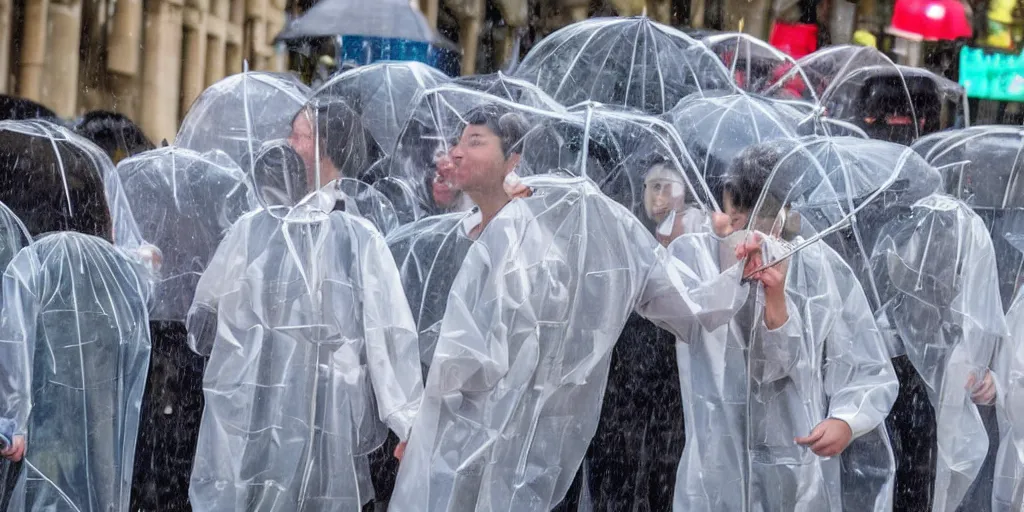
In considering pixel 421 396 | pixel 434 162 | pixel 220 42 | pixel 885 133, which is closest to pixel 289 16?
pixel 220 42

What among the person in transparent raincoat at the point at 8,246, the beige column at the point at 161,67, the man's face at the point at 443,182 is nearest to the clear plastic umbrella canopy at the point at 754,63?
the man's face at the point at 443,182

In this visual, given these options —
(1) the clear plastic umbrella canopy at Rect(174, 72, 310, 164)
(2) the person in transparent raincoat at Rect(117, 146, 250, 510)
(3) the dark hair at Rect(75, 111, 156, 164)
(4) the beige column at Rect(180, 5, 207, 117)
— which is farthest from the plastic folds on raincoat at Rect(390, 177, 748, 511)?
(4) the beige column at Rect(180, 5, 207, 117)

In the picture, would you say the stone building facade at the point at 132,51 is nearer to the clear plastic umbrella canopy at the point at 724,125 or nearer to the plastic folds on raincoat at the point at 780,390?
the clear plastic umbrella canopy at the point at 724,125

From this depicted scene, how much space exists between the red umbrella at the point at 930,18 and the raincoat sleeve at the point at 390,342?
25.0 feet

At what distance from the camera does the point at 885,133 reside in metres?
7.66

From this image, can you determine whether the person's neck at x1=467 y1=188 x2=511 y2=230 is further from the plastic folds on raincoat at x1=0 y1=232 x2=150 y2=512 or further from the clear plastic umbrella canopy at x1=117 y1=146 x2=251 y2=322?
the clear plastic umbrella canopy at x1=117 y1=146 x2=251 y2=322

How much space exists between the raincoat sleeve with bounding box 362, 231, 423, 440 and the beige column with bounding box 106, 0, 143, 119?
723 centimetres

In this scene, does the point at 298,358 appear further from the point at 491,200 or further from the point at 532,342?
the point at 532,342

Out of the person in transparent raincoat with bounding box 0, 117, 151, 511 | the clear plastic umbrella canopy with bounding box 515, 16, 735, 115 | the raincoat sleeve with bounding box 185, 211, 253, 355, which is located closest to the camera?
the raincoat sleeve with bounding box 185, 211, 253, 355

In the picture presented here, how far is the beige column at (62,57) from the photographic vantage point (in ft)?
38.6

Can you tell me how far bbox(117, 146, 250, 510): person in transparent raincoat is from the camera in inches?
254

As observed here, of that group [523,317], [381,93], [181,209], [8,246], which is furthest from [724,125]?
[8,246]

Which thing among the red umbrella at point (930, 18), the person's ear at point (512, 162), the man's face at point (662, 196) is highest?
the red umbrella at point (930, 18)

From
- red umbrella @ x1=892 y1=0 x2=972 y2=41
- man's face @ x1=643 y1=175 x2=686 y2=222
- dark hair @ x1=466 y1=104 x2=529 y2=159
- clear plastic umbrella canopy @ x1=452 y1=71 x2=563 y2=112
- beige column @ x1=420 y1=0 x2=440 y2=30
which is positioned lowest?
man's face @ x1=643 y1=175 x2=686 y2=222
